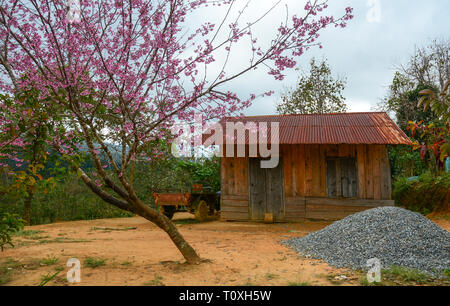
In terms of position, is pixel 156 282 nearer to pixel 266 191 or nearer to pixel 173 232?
pixel 173 232

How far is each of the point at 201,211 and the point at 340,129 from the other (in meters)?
5.84

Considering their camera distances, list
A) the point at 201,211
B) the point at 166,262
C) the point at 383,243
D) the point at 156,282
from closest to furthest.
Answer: the point at 156,282
the point at 166,262
the point at 383,243
the point at 201,211

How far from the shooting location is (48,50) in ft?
16.1

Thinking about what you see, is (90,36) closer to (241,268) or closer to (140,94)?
(140,94)

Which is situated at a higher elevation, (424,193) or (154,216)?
(154,216)

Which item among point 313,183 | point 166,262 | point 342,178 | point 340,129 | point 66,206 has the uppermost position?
point 340,129

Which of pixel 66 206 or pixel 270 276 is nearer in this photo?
pixel 270 276

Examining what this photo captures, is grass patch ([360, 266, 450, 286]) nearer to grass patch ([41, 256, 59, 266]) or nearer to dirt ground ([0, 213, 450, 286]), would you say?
dirt ground ([0, 213, 450, 286])

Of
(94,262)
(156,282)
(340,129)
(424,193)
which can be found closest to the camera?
(156,282)

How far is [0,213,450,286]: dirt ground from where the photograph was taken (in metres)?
4.67

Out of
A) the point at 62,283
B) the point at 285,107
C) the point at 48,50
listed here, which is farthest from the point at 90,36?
the point at 285,107

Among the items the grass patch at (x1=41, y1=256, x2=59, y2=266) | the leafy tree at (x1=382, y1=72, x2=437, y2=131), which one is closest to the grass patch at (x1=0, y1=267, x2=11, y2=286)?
the grass patch at (x1=41, y1=256, x2=59, y2=266)

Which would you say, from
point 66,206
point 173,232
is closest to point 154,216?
point 173,232

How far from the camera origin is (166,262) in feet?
18.9
